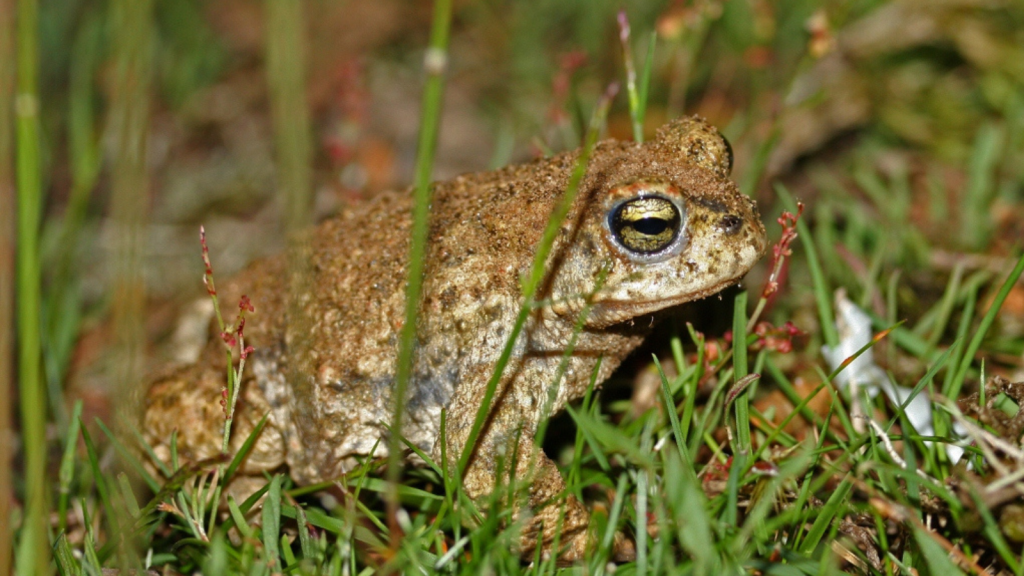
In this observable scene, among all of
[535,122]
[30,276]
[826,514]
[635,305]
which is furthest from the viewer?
[535,122]

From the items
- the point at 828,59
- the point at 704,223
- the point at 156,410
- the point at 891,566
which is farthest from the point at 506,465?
the point at 828,59

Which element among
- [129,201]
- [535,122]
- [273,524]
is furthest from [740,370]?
[535,122]

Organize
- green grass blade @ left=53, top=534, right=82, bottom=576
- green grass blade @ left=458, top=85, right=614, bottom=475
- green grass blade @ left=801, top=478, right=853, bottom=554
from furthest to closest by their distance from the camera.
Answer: green grass blade @ left=53, top=534, right=82, bottom=576 → green grass blade @ left=801, top=478, right=853, bottom=554 → green grass blade @ left=458, top=85, right=614, bottom=475

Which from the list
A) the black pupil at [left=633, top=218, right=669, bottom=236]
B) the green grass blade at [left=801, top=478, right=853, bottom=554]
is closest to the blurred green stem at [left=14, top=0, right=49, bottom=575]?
the black pupil at [left=633, top=218, right=669, bottom=236]

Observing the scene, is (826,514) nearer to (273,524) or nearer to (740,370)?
(740,370)

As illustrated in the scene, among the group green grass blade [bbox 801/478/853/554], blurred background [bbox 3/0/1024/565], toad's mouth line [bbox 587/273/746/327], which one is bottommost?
green grass blade [bbox 801/478/853/554]

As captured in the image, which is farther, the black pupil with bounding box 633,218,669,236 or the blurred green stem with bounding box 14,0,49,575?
the black pupil with bounding box 633,218,669,236

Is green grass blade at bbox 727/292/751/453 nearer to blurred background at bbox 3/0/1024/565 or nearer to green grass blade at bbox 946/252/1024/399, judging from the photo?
green grass blade at bbox 946/252/1024/399

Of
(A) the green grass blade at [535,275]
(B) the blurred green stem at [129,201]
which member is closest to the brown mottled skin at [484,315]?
(A) the green grass blade at [535,275]
